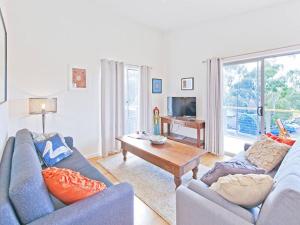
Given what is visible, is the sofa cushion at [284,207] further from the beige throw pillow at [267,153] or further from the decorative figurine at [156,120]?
the decorative figurine at [156,120]

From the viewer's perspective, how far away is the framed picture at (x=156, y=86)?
15.6 feet

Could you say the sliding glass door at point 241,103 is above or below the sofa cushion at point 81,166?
above

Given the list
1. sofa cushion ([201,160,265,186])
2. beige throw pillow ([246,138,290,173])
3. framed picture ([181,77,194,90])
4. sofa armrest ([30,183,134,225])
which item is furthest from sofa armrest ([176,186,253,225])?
framed picture ([181,77,194,90])

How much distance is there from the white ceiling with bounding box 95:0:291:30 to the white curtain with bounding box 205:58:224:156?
0.92 meters

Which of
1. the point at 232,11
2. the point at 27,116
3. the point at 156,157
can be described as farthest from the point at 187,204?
the point at 232,11

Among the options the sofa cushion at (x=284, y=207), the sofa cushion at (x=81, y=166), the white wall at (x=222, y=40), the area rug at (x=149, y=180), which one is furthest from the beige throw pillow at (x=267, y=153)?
the white wall at (x=222, y=40)

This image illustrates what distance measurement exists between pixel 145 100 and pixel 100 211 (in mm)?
3493

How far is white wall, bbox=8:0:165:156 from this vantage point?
2891 mm

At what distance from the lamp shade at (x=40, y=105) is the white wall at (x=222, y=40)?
2.93 m

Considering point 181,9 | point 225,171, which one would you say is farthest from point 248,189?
point 181,9

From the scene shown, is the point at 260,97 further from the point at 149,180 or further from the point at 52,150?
the point at 52,150

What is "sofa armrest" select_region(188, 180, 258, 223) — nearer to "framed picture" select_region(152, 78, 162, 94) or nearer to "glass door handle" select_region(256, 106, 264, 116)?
"glass door handle" select_region(256, 106, 264, 116)

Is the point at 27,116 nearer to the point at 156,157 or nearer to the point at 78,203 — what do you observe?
the point at 156,157

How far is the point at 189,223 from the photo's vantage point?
1.31 meters
